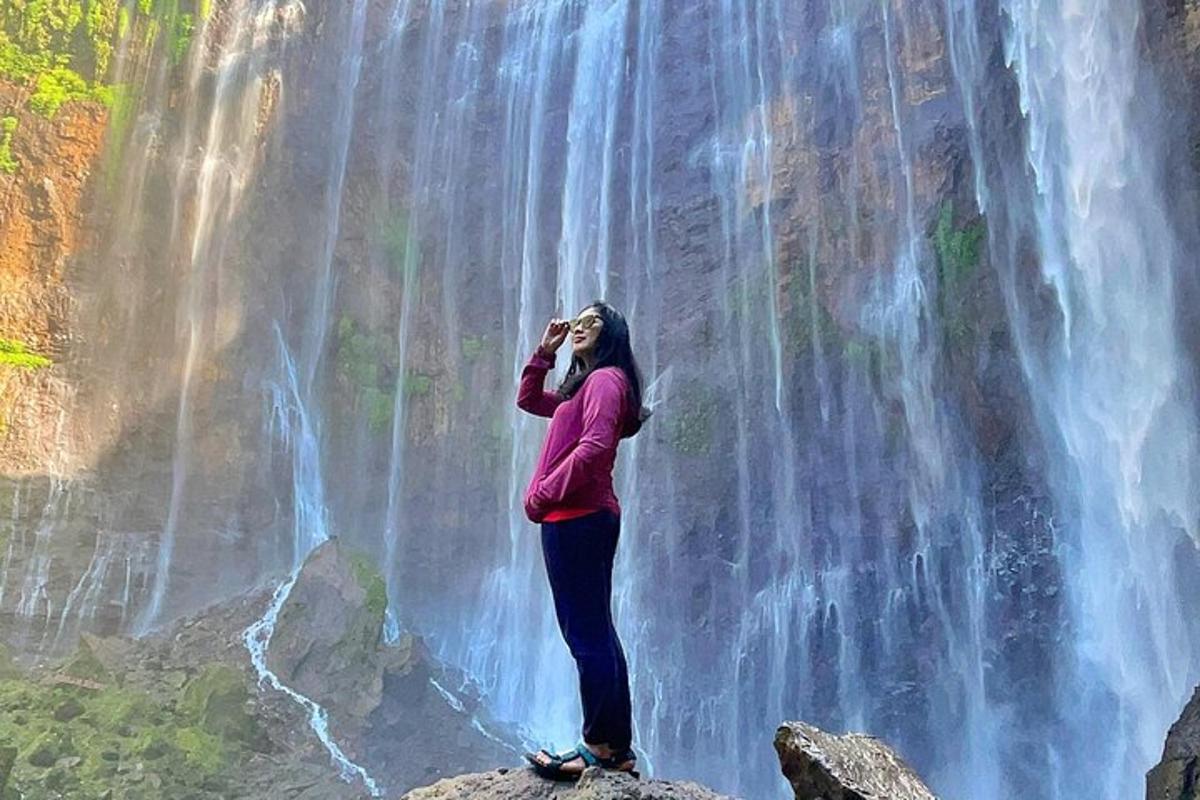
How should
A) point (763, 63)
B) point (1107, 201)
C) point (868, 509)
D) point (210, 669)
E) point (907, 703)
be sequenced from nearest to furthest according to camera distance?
1. point (210, 669)
2. point (1107, 201)
3. point (907, 703)
4. point (868, 509)
5. point (763, 63)

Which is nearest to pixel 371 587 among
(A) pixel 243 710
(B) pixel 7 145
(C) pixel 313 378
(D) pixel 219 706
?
(A) pixel 243 710

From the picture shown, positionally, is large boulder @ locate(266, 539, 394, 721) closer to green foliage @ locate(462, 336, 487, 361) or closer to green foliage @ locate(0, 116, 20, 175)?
green foliage @ locate(462, 336, 487, 361)

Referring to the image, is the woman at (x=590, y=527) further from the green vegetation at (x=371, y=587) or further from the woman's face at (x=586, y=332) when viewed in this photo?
the green vegetation at (x=371, y=587)

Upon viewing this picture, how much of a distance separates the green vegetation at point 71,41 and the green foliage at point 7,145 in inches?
18.5

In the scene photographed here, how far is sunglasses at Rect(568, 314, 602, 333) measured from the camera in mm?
2920

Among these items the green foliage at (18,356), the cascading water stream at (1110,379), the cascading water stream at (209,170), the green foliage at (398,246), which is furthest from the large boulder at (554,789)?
the green foliage at (398,246)

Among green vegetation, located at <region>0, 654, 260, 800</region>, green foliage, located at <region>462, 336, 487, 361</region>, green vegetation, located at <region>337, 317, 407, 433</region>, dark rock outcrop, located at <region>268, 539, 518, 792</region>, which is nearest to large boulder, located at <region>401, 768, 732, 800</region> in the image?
green vegetation, located at <region>0, 654, 260, 800</region>

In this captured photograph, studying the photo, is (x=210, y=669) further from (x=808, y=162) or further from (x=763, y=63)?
(x=763, y=63)

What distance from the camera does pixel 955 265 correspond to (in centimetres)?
1485

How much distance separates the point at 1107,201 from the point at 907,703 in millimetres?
7235

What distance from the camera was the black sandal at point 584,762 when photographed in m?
2.59

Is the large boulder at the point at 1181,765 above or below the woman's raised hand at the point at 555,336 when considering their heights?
below

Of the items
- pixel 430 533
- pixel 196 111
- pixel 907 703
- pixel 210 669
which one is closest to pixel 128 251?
pixel 196 111

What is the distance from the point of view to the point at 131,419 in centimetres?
1633
